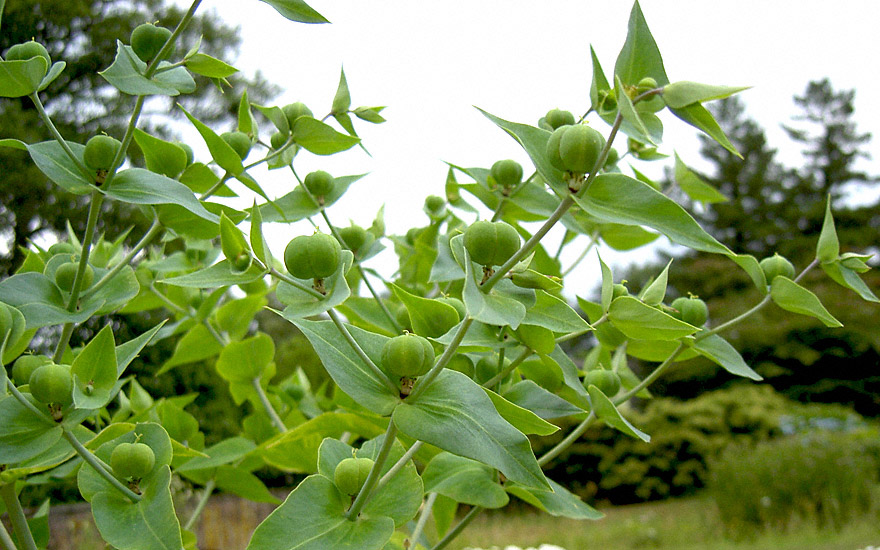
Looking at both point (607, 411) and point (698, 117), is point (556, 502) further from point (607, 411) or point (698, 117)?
point (698, 117)

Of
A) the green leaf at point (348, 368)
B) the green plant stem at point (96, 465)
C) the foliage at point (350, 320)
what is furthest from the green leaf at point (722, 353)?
the green plant stem at point (96, 465)

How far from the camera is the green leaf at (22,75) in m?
0.90

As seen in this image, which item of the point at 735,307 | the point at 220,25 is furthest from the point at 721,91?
the point at 735,307

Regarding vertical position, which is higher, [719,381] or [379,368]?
[379,368]

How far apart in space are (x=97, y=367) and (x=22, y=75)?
413 mm

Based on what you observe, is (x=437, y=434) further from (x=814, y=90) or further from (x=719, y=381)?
(x=814, y=90)

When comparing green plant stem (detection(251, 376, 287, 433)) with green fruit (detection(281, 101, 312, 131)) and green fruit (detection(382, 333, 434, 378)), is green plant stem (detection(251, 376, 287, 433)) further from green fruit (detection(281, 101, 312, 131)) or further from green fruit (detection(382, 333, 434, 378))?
green fruit (detection(382, 333, 434, 378))

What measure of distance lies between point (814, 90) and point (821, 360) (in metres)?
15.5

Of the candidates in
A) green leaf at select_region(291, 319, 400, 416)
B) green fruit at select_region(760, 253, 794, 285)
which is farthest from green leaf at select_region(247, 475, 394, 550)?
green fruit at select_region(760, 253, 794, 285)

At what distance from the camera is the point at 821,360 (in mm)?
18484

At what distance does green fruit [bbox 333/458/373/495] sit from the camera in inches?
32.1

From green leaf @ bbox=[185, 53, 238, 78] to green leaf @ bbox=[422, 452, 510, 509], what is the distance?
2.28 feet

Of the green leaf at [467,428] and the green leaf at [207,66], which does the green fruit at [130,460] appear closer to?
the green leaf at [467,428]

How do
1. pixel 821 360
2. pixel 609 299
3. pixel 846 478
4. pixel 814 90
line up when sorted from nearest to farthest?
pixel 609 299, pixel 846 478, pixel 821 360, pixel 814 90
